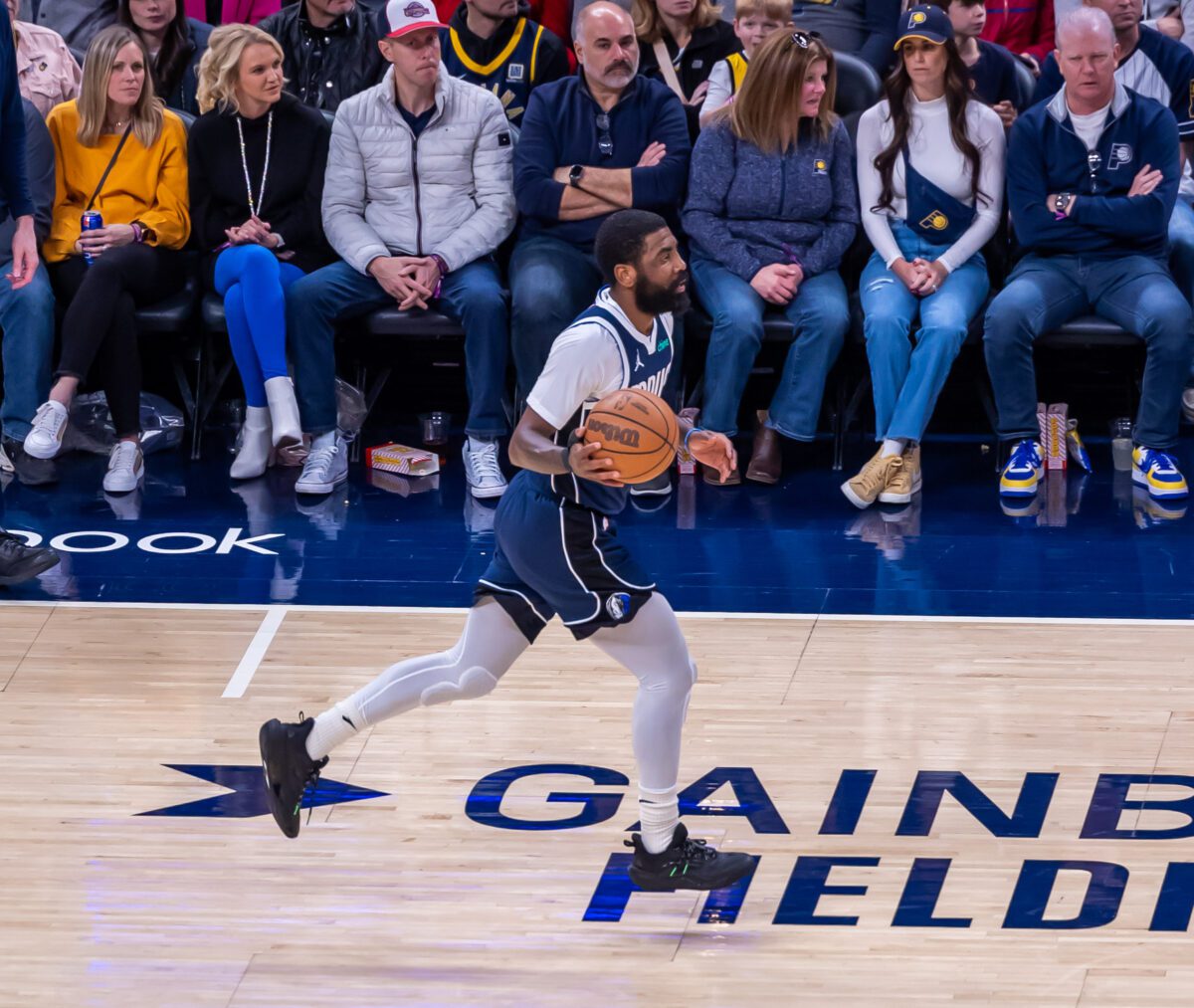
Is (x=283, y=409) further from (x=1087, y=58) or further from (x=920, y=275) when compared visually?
(x=1087, y=58)

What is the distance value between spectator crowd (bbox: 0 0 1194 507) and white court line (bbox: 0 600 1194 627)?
1378 mm

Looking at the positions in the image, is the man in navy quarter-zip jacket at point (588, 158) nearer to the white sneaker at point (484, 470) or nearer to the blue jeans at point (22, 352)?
the white sneaker at point (484, 470)

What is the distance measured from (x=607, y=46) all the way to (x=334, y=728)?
449 centimetres

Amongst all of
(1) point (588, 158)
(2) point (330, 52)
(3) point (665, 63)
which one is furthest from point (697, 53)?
(2) point (330, 52)

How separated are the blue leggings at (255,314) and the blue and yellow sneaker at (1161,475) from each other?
12.6 ft

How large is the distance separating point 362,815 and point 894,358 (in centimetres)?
385

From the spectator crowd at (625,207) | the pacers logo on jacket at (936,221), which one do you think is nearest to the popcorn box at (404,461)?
the spectator crowd at (625,207)

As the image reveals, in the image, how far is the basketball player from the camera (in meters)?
4.40

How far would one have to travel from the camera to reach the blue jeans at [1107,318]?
7918 millimetres

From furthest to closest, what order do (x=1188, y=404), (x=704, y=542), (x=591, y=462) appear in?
(x=1188, y=404) < (x=704, y=542) < (x=591, y=462)

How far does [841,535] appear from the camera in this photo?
24.7 ft

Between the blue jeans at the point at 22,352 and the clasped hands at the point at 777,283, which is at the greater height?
the clasped hands at the point at 777,283

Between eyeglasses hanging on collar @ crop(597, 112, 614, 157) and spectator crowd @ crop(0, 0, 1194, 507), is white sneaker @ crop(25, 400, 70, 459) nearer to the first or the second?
spectator crowd @ crop(0, 0, 1194, 507)

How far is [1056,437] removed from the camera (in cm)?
838
